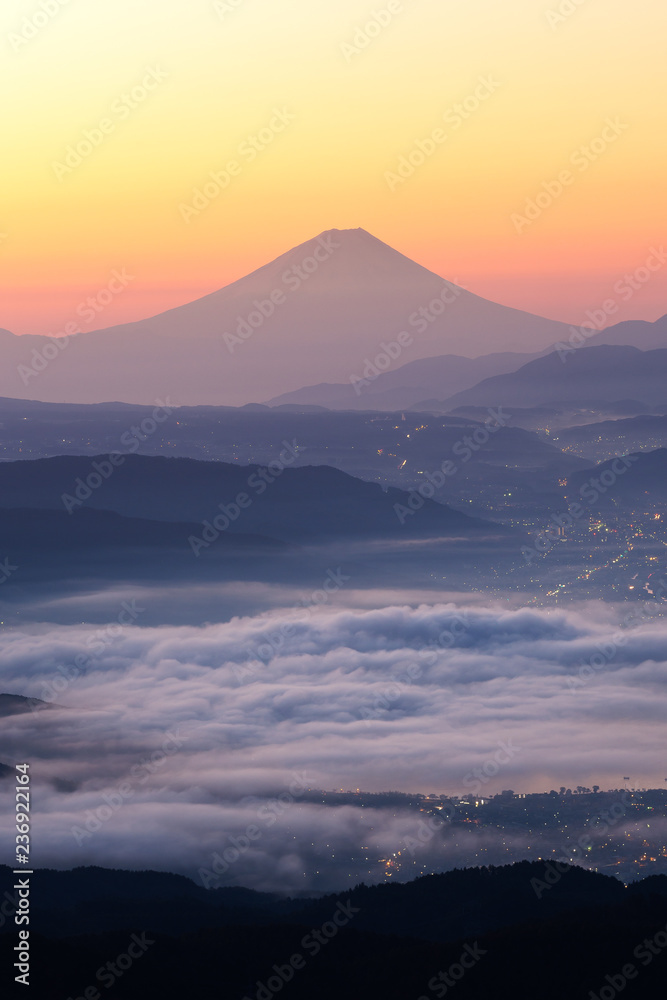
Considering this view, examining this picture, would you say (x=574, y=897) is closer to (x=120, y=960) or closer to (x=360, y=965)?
(x=360, y=965)

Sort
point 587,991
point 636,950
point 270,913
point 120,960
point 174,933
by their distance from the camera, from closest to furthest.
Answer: point 120,960 → point 587,991 → point 636,950 → point 174,933 → point 270,913

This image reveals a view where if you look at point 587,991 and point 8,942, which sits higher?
point 8,942

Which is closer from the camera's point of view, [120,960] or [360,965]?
[120,960]

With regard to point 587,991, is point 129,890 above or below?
above

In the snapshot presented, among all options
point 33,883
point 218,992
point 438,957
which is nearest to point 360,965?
point 438,957

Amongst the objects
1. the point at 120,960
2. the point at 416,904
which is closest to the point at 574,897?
the point at 416,904

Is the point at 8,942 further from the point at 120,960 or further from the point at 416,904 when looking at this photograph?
the point at 416,904

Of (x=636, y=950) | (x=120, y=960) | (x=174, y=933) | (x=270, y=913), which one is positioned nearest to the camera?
(x=120, y=960)

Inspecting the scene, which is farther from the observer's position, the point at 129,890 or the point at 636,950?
the point at 129,890

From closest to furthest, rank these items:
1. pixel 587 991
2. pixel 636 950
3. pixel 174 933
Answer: pixel 587 991 → pixel 636 950 → pixel 174 933

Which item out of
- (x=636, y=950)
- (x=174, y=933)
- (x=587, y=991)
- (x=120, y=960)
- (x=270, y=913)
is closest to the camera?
(x=120, y=960)
